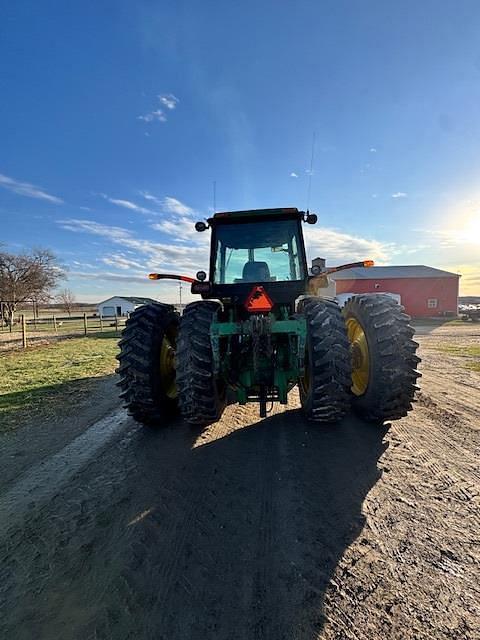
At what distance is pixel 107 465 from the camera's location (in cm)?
352

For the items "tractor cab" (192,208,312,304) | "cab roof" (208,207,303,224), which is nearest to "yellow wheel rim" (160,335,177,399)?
"tractor cab" (192,208,312,304)

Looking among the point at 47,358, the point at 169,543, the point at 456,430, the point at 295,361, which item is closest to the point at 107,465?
the point at 169,543

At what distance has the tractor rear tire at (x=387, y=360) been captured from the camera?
3.77 metres

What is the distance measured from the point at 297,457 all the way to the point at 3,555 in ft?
8.11

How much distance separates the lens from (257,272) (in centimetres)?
512

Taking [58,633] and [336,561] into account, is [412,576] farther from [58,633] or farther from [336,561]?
[58,633]

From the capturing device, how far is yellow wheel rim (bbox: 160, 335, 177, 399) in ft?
15.2

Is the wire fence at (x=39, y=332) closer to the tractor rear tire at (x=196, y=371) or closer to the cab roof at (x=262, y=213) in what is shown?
the cab roof at (x=262, y=213)

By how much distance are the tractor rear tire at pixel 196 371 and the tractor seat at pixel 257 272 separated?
160 centimetres

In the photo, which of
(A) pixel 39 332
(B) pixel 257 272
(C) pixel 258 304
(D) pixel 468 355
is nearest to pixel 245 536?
(C) pixel 258 304

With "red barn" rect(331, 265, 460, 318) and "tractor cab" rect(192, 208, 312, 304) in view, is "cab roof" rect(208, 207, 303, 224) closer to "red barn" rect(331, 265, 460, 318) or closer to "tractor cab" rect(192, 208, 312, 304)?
"tractor cab" rect(192, 208, 312, 304)

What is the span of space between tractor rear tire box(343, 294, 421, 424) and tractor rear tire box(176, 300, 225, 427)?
182cm

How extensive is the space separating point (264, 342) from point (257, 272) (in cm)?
176

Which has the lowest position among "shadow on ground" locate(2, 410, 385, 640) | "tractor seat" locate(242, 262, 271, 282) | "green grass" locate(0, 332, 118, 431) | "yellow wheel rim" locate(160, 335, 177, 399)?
"green grass" locate(0, 332, 118, 431)
